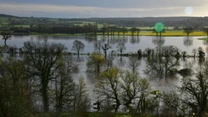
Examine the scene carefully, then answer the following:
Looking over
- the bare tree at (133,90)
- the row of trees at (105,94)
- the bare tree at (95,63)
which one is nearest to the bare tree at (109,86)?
the row of trees at (105,94)

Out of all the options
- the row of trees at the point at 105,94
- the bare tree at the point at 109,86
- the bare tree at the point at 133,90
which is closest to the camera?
the row of trees at the point at 105,94

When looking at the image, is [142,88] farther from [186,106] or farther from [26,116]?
[26,116]

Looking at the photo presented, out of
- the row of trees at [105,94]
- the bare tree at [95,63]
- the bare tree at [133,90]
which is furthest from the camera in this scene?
the bare tree at [95,63]

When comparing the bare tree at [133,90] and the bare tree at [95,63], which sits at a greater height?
the bare tree at [95,63]

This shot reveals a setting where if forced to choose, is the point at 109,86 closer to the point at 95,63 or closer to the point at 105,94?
the point at 105,94

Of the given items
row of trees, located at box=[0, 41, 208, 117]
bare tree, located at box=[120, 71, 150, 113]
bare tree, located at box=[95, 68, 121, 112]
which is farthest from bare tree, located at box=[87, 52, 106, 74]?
bare tree, located at box=[120, 71, 150, 113]

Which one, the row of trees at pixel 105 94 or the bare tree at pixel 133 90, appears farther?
the bare tree at pixel 133 90

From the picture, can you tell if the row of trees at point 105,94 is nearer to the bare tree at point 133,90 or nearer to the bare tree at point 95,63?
the bare tree at point 133,90

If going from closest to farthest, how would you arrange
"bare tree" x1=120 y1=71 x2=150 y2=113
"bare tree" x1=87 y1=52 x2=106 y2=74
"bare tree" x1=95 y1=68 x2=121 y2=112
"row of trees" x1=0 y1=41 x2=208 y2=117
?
"row of trees" x1=0 y1=41 x2=208 y2=117, "bare tree" x1=120 y1=71 x2=150 y2=113, "bare tree" x1=95 y1=68 x2=121 y2=112, "bare tree" x1=87 y1=52 x2=106 y2=74

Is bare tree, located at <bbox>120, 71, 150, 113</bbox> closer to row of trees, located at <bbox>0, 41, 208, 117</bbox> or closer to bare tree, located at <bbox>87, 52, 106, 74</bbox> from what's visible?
row of trees, located at <bbox>0, 41, 208, 117</bbox>

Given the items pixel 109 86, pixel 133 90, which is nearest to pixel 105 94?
pixel 109 86

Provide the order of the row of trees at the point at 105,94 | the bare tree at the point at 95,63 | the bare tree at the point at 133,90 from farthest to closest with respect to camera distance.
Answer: the bare tree at the point at 95,63 < the bare tree at the point at 133,90 < the row of trees at the point at 105,94
